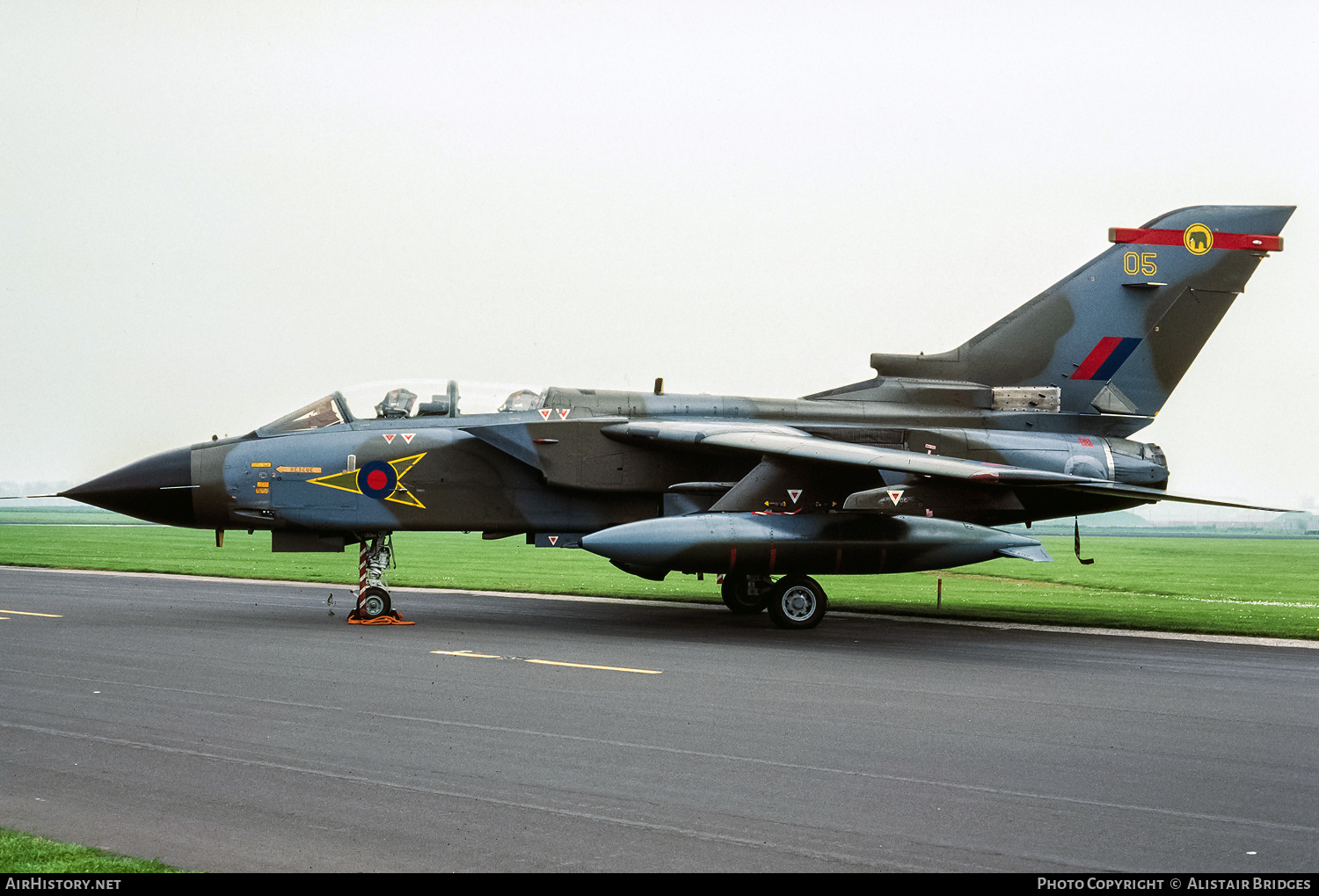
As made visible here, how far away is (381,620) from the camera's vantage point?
1531 centimetres

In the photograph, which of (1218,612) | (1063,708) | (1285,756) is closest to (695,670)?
(1063,708)

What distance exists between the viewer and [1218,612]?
60.1 feet

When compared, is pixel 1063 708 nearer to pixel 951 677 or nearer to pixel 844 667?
pixel 951 677

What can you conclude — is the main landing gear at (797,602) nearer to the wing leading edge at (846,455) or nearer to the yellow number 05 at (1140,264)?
the wing leading edge at (846,455)

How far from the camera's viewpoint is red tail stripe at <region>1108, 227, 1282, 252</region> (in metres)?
18.8

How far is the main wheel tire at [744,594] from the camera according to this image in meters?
18.1

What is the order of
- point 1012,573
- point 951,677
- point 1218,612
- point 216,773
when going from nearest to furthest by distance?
point 216,773, point 951,677, point 1218,612, point 1012,573

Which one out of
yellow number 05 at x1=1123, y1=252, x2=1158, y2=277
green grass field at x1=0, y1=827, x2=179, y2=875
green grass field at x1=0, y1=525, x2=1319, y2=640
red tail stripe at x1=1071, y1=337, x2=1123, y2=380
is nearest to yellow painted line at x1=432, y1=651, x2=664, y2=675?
green grass field at x1=0, y1=827, x2=179, y2=875

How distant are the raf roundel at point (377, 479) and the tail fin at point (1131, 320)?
26.8 feet

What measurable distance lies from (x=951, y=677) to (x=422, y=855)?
7.14 metres

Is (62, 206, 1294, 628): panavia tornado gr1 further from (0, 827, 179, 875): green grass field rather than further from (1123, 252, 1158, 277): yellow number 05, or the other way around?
(0, 827, 179, 875): green grass field

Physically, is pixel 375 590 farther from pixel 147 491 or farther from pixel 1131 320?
pixel 1131 320

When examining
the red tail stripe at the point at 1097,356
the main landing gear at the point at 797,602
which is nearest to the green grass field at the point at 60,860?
the main landing gear at the point at 797,602

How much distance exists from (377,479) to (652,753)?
9.48 m
